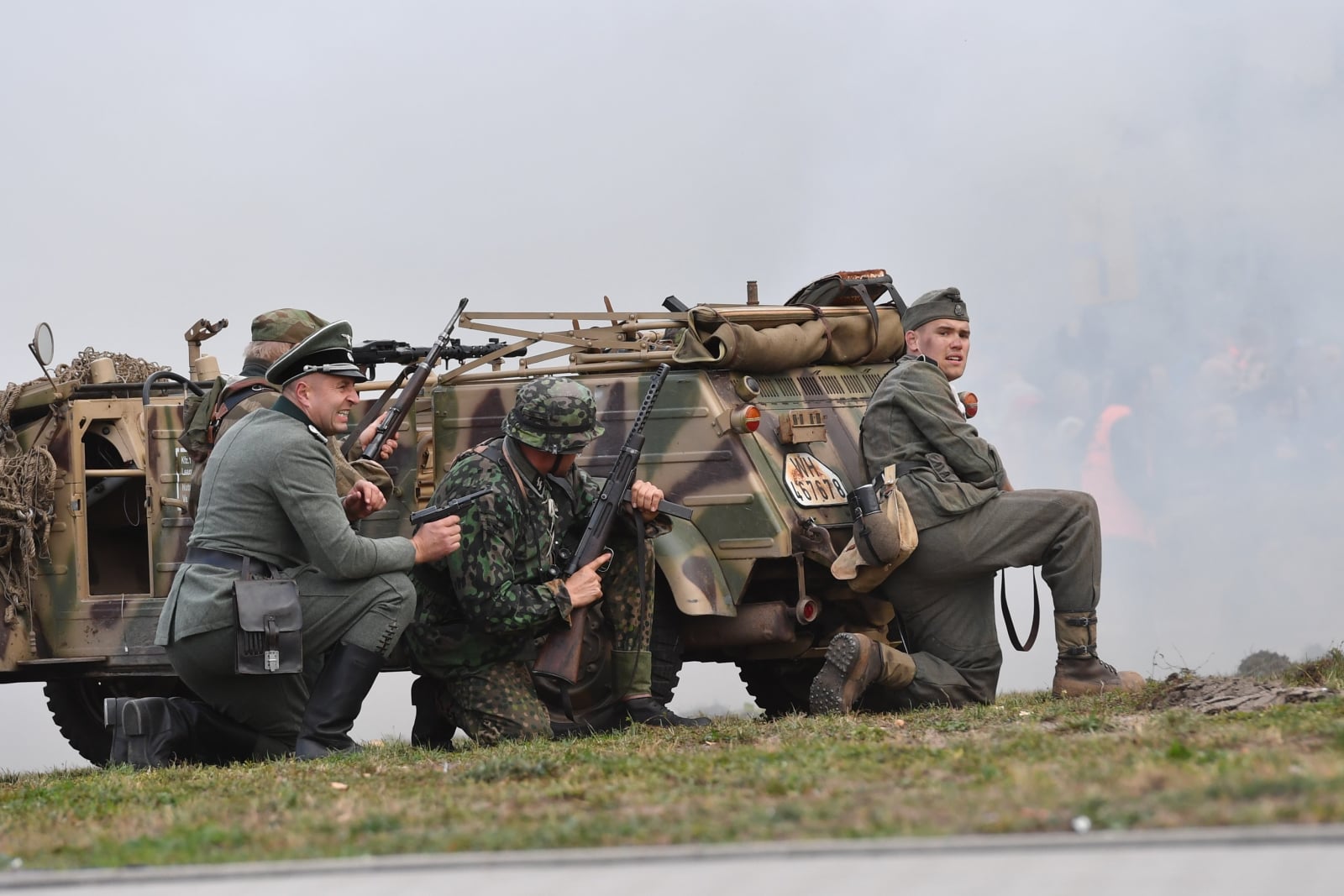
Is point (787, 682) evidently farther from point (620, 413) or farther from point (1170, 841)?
point (1170, 841)

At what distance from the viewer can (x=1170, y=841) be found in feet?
13.8

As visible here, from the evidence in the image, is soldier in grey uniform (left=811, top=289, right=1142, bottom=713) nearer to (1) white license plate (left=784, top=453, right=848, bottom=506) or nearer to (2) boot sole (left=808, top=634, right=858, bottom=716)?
(1) white license plate (left=784, top=453, right=848, bottom=506)

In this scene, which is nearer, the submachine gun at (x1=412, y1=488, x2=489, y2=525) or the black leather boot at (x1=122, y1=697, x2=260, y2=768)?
the submachine gun at (x1=412, y1=488, x2=489, y2=525)

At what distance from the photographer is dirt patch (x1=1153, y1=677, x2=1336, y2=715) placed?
25.3 ft

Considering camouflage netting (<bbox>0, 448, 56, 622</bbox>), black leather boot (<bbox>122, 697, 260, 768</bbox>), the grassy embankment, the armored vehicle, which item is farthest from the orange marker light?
camouflage netting (<bbox>0, 448, 56, 622</bbox>)

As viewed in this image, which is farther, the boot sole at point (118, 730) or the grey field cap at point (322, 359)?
the boot sole at point (118, 730)

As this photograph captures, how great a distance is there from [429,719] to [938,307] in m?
3.20

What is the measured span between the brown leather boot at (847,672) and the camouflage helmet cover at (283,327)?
297cm

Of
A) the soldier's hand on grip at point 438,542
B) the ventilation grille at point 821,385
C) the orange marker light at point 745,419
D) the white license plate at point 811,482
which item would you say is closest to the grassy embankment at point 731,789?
the soldier's hand on grip at point 438,542

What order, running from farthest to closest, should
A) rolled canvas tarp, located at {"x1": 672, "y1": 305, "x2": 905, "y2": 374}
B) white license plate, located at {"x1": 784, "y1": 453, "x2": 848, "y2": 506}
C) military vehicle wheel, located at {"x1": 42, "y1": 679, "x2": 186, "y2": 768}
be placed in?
1. military vehicle wheel, located at {"x1": 42, "y1": 679, "x2": 186, "y2": 768}
2. rolled canvas tarp, located at {"x1": 672, "y1": 305, "x2": 905, "y2": 374}
3. white license plate, located at {"x1": 784, "y1": 453, "x2": 848, "y2": 506}

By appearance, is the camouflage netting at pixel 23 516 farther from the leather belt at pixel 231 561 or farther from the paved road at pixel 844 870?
the paved road at pixel 844 870

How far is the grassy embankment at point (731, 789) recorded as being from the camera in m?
4.81

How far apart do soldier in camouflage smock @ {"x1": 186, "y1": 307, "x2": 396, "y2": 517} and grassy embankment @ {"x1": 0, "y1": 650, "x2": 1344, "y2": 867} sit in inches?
70.4

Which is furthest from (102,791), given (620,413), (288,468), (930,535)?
(930,535)
